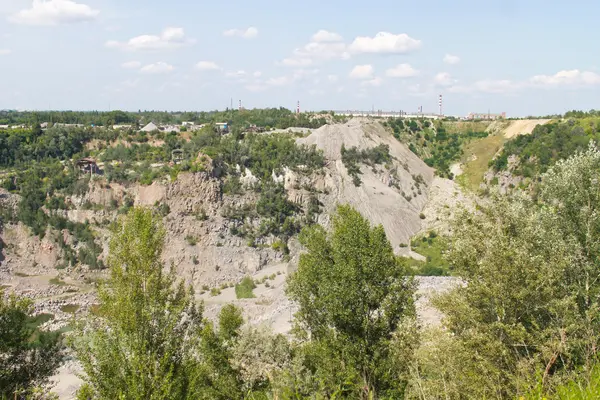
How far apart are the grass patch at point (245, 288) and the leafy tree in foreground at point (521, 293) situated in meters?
24.6

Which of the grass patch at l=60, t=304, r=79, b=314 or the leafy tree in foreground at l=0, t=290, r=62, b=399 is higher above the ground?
the leafy tree in foreground at l=0, t=290, r=62, b=399

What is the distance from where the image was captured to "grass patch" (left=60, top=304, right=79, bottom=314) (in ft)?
113

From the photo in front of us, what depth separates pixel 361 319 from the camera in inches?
522

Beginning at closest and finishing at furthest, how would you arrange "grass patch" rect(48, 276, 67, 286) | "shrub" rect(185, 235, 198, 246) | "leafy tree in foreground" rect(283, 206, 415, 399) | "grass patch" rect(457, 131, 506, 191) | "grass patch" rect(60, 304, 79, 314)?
"leafy tree in foreground" rect(283, 206, 415, 399), "grass patch" rect(60, 304, 79, 314), "grass patch" rect(48, 276, 67, 286), "shrub" rect(185, 235, 198, 246), "grass patch" rect(457, 131, 506, 191)

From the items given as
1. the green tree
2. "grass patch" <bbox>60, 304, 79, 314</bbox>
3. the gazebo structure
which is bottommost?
"grass patch" <bbox>60, 304, 79, 314</bbox>

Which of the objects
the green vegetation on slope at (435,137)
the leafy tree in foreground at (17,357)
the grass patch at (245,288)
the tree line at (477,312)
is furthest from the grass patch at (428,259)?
the green vegetation on slope at (435,137)

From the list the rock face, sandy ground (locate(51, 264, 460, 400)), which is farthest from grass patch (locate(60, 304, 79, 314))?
the rock face

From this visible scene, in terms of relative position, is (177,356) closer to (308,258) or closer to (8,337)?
(8,337)

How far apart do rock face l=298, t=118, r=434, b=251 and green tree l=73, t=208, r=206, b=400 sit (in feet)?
106

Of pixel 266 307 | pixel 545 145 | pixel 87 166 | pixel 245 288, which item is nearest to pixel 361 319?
pixel 266 307

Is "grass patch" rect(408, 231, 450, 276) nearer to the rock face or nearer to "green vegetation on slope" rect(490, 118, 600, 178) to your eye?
the rock face

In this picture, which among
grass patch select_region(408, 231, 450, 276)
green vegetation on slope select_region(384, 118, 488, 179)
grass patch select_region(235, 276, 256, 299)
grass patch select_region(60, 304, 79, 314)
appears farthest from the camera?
green vegetation on slope select_region(384, 118, 488, 179)

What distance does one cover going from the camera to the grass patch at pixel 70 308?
113 feet

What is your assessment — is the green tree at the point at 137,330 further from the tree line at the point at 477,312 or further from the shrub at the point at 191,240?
the shrub at the point at 191,240
